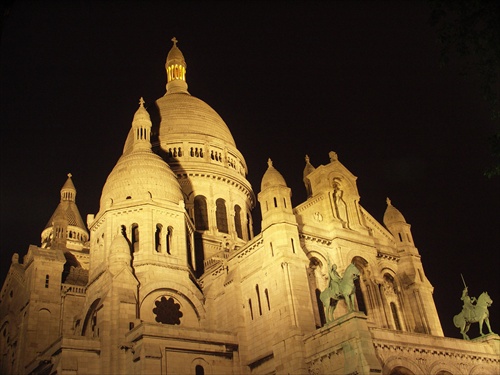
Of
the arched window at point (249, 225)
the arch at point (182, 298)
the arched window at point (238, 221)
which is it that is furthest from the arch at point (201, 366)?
the arched window at point (249, 225)

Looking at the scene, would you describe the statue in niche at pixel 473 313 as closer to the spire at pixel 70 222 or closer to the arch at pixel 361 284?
the arch at pixel 361 284

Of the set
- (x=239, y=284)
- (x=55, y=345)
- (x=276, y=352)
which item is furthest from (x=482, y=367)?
(x=55, y=345)

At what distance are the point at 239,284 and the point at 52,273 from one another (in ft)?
48.3

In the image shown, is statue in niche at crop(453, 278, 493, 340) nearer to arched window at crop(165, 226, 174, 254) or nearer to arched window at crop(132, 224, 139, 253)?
arched window at crop(165, 226, 174, 254)

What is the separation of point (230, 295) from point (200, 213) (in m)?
16.6

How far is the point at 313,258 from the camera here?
4075 centimetres

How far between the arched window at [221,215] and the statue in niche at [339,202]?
14.4 metres

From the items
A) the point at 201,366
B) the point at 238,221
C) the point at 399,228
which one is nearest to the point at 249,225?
the point at 238,221

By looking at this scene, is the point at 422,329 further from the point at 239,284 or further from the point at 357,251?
the point at 239,284

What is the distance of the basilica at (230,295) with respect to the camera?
34.7 meters

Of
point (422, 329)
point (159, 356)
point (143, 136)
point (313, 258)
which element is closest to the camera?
point (159, 356)

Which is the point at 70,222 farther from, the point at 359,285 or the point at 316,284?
the point at 359,285

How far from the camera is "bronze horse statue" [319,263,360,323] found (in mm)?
33625

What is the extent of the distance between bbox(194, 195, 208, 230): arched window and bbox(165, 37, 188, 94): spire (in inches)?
706
